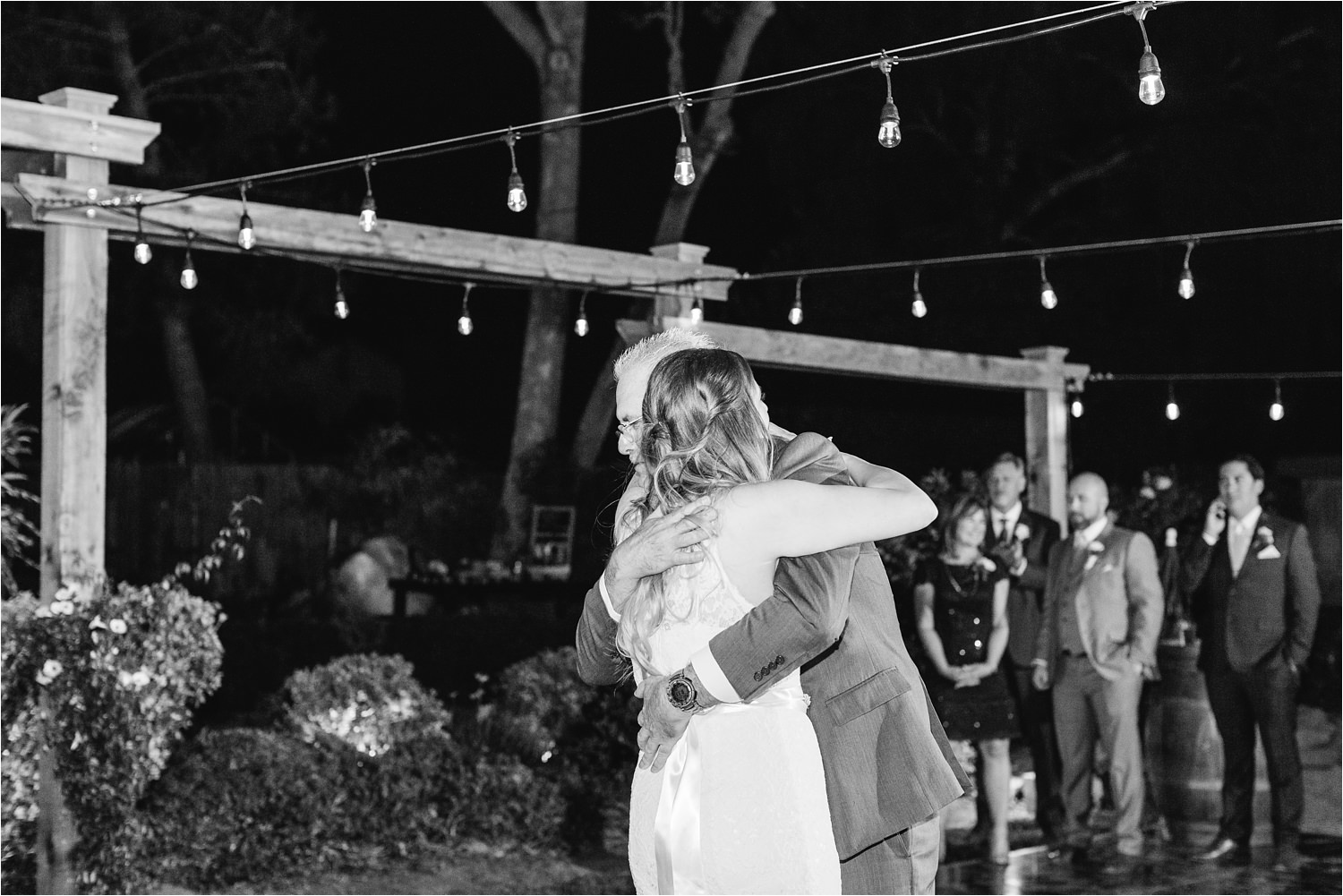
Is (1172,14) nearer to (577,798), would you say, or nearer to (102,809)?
(577,798)

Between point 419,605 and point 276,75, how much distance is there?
5.39m

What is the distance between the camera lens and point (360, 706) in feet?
20.0

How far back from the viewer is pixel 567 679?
669 cm

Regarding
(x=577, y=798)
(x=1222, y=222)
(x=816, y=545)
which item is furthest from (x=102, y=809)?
(x=1222, y=222)

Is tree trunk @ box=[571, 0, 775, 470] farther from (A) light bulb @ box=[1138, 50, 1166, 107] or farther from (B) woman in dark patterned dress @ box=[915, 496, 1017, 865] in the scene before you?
(A) light bulb @ box=[1138, 50, 1166, 107]

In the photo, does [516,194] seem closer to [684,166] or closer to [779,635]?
[684,166]

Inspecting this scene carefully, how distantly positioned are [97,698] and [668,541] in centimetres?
349

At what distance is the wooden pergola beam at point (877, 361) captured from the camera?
782 cm

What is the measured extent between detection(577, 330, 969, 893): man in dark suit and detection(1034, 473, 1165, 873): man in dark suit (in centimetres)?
376

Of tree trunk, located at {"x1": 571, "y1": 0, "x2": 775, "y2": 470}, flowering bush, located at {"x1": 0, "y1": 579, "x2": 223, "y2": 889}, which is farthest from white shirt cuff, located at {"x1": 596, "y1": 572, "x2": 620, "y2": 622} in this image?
tree trunk, located at {"x1": 571, "y1": 0, "x2": 775, "y2": 470}

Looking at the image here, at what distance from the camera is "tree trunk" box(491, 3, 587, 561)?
12070 mm

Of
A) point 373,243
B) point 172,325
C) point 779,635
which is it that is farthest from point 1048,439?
point 172,325

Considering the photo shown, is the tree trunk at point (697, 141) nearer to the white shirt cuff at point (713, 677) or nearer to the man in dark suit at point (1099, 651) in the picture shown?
the man in dark suit at point (1099, 651)

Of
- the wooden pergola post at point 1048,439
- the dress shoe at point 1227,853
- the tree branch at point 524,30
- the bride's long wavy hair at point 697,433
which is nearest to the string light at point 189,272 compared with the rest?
the bride's long wavy hair at point 697,433
